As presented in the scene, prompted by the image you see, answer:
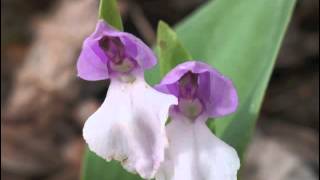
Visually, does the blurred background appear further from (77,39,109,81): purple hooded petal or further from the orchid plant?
(77,39,109,81): purple hooded petal

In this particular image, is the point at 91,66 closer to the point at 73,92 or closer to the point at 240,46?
the point at 240,46

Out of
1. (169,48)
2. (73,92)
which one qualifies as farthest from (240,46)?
(73,92)

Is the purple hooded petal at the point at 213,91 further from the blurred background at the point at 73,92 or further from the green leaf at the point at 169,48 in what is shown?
the blurred background at the point at 73,92

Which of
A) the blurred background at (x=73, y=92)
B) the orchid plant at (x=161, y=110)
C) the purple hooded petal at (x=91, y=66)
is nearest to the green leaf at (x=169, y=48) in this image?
the orchid plant at (x=161, y=110)

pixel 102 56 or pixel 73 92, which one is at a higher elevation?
pixel 102 56

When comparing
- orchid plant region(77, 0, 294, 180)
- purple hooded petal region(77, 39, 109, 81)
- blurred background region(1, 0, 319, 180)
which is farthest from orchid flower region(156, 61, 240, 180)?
blurred background region(1, 0, 319, 180)

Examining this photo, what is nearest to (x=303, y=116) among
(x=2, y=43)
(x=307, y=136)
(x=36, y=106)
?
(x=307, y=136)

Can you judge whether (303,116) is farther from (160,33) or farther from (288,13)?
(160,33)
